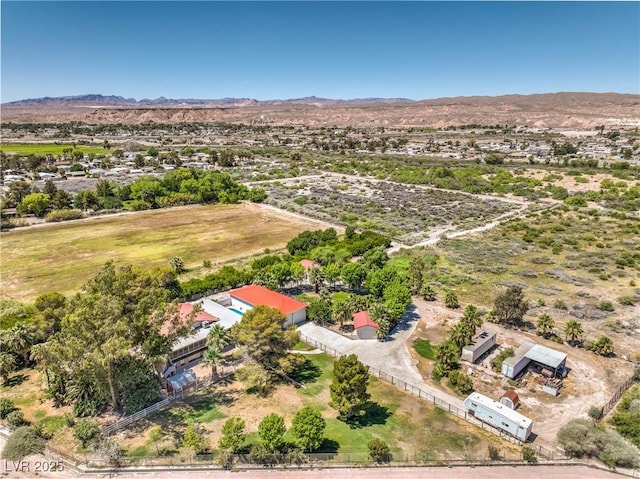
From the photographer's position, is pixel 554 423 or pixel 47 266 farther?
pixel 47 266

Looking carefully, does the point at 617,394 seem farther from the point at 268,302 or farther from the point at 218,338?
the point at 218,338

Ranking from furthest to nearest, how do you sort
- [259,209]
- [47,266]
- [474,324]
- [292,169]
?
1. [292,169]
2. [259,209]
3. [47,266]
4. [474,324]

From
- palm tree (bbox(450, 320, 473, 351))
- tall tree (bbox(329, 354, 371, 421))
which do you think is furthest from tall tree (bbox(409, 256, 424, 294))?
tall tree (bbox(329, 354, 371, 421))

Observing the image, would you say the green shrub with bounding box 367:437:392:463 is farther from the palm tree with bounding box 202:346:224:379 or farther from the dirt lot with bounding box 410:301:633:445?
the palm tree with bounding box 202:346:224:379

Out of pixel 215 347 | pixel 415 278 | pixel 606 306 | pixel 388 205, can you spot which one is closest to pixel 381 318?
pixel 415 278

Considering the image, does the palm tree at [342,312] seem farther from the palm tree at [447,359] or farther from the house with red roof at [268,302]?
the palm tree at [447,359]

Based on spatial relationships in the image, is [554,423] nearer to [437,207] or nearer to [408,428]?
[408,428]

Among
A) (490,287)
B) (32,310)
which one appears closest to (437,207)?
(490,287)

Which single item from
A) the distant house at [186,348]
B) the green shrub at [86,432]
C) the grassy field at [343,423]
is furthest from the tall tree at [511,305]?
the green shrub at [86,432]
